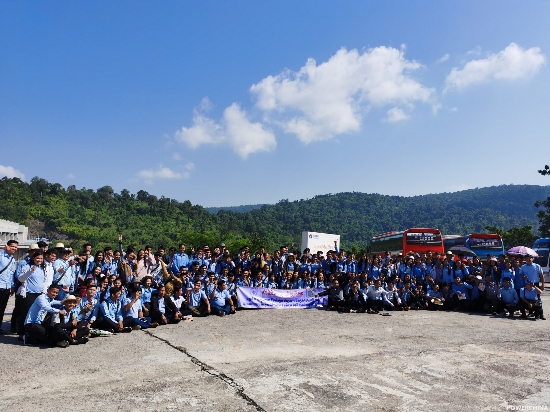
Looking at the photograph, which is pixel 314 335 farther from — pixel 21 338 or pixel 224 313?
pixel 21 338

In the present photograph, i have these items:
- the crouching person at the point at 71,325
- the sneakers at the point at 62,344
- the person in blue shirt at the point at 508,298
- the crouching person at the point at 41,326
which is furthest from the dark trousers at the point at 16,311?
the person in blue shirt at the point at 508,298

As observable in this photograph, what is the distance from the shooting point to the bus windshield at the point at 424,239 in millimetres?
23719

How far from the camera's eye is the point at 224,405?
489 centimetres

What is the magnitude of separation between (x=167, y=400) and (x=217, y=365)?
Result: 1.49m

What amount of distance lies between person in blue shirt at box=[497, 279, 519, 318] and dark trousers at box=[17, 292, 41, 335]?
12.1 meters

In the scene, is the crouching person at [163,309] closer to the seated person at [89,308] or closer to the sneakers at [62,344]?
the seated person at [89,308]

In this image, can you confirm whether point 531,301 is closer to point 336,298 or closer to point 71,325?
point 336,298

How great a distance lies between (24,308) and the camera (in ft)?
26.6

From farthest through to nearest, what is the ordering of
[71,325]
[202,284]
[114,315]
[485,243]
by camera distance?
[485,243]
[202,284]
[114,315]
[71,325]

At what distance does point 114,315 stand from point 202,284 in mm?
2808

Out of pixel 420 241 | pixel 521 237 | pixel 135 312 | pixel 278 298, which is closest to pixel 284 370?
pixel 135 312

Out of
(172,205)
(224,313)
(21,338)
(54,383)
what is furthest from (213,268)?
(172,205)

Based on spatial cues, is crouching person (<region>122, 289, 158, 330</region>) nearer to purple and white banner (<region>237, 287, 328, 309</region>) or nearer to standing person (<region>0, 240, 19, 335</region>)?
standing person (<region>0, 240, 19, 335</region>)

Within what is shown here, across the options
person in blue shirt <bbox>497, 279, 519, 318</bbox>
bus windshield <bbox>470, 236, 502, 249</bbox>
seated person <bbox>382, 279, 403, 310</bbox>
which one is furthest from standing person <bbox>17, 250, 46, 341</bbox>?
bus windshield <bbox>470, 236, 502, 249</bbox>
